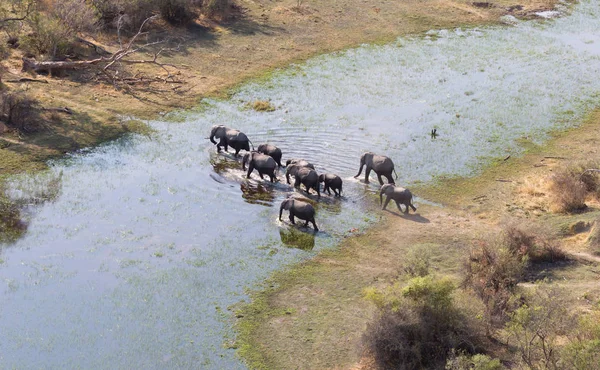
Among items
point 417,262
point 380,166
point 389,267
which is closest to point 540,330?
point 417,262

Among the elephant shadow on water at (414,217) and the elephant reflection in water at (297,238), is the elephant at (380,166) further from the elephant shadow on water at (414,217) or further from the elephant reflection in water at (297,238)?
the elephant reflection in water at (297,238)

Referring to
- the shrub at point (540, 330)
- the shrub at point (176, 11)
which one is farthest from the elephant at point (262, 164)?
the shrub at point (176, 11)

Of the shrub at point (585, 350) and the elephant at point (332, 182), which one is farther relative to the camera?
the elephant at point (332, 182)

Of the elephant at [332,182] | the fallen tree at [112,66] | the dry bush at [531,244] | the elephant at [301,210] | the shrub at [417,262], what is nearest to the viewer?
the shrub at [417,262]

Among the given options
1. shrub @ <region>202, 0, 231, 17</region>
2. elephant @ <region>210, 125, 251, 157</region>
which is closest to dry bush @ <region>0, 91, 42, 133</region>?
elephant @ <region>210, 125, 251, 157</region>

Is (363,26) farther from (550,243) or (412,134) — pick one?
(550,243)

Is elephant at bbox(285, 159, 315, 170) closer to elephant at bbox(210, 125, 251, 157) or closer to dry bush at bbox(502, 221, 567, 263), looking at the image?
elephant at bbox(210, 125, 251, 157)
